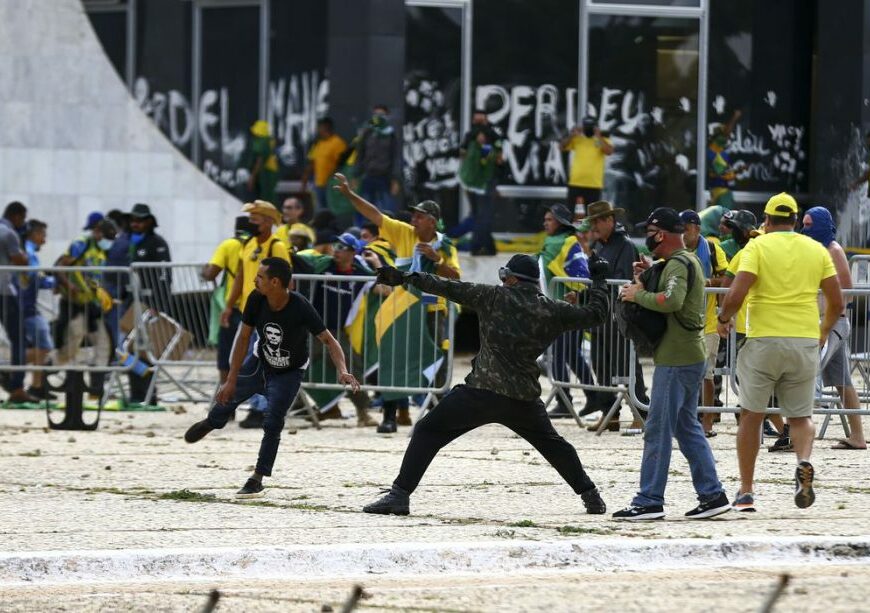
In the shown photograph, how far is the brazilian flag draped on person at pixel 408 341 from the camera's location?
1537 centimetres

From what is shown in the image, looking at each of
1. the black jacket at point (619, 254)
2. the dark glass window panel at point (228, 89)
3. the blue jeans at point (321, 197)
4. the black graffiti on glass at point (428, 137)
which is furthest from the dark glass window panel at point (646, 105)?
the black jacket at point (619, 254)

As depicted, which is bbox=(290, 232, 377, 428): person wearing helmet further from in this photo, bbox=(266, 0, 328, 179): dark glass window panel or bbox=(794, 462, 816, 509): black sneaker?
bbox=(266, 0, 328, 179): dark glass window panel

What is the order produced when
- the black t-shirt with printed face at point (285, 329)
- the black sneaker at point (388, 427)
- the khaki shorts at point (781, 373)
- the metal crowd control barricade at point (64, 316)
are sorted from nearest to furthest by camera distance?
the khaki shorts at point (781, 373) < the black t-shirt with printed face at point (285, 329) < the black sneaker at point (388, 427) < the metal crowd control barricade at point (64, 316)

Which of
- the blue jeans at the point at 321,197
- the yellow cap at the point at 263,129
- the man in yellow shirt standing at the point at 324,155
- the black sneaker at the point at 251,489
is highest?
the yellow cap at the point at 263,129

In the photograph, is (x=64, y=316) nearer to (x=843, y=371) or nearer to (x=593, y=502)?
(x=843, y=371)

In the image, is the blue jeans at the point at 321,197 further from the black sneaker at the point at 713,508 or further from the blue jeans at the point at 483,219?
the black sneaker at the point at 713,508

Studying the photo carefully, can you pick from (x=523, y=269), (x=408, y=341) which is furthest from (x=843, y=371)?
(x=523, y=269)

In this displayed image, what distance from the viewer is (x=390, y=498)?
1017 cm

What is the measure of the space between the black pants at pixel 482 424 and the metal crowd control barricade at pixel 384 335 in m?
4.92

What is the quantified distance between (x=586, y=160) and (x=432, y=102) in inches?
84.1

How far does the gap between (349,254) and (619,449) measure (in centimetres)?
347

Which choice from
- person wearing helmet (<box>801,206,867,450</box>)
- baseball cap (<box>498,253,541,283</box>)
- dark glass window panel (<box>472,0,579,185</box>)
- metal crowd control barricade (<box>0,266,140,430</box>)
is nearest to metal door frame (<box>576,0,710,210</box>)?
dark glass window panel (<box>472,0,579,185</box>)

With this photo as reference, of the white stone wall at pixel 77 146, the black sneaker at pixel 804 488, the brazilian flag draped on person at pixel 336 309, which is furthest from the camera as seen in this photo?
the white stone wall at pixel 77 146

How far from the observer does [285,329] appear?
11211 mm
